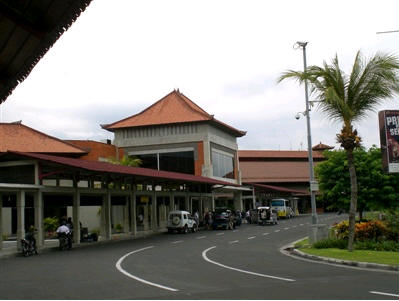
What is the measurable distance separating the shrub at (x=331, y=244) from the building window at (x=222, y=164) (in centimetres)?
4309

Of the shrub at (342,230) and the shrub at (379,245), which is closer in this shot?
the shrub at (379,245)

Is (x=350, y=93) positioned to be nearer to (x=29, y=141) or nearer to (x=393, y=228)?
(x=393, y=228)

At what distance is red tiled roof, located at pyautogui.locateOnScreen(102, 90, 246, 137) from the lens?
2643 inches

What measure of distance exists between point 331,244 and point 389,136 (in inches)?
218

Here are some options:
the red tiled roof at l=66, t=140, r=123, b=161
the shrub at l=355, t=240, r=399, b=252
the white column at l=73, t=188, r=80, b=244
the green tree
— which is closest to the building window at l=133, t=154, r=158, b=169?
the red tiled roof at l=66, t=140, r=123, b=161

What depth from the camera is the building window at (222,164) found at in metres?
67.5

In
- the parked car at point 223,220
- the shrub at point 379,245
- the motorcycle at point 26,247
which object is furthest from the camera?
the parked car at point 223,220

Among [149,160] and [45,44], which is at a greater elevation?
[149,160]

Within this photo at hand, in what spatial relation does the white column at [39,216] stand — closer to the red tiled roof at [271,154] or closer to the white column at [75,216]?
the white column at [75,216]

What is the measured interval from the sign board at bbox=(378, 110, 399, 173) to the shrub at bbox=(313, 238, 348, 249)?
4044 millimetres

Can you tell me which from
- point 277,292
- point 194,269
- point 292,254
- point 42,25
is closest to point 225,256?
point 292,254

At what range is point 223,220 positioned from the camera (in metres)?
47.4

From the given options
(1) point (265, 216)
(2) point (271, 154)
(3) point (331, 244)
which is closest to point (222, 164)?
(1) point (265, 216)

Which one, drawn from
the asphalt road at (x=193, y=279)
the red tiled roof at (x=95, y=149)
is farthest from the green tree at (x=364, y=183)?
the red tiled roof at (x=95, y=149)
